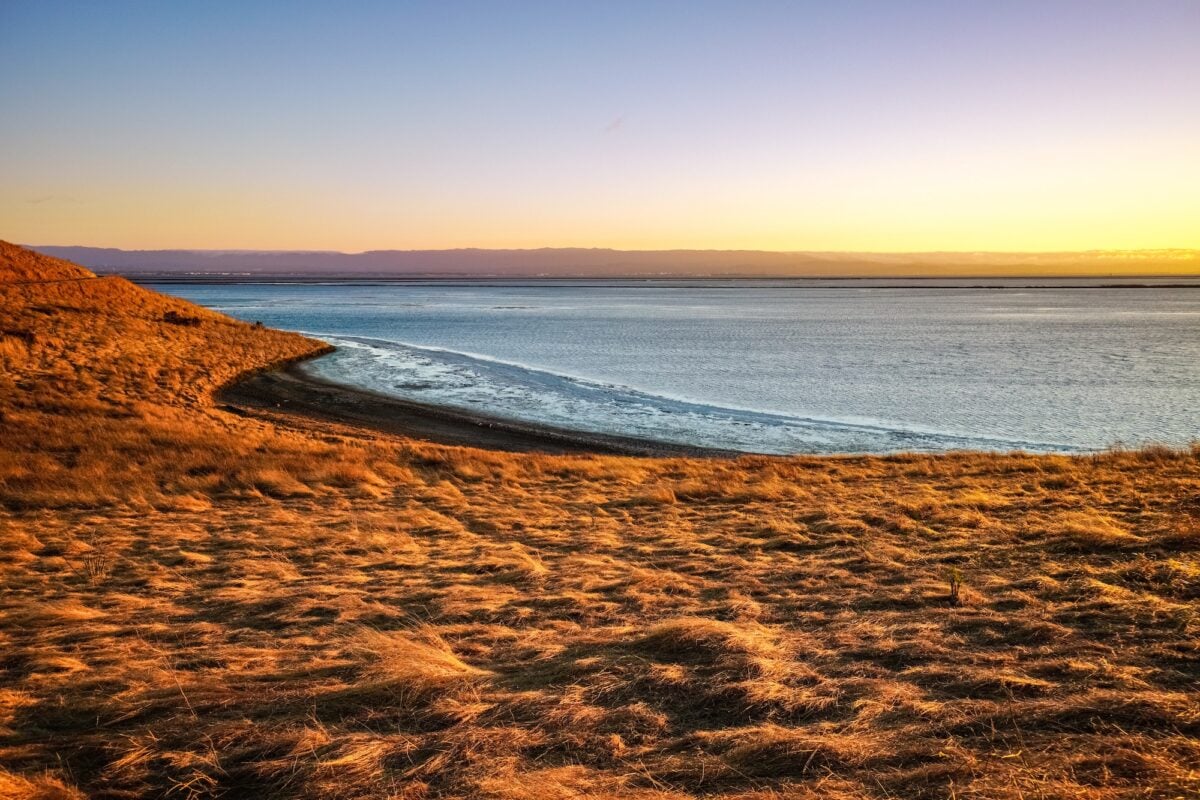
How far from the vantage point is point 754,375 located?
143ft

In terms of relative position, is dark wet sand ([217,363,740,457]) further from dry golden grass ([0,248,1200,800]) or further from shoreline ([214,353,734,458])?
dry golden grass ([0,248,1200,800])

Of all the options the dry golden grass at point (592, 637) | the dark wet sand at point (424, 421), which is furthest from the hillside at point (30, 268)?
the dry golden grass at point (592, 637)

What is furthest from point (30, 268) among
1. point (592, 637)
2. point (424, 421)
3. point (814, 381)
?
point (592, 637)

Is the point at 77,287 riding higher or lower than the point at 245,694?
higher

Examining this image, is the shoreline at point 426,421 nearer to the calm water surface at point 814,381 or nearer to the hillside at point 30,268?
the calm water surface at point 814,381

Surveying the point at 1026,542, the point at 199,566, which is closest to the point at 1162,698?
the point at 1026,542

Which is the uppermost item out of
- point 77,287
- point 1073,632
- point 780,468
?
point 77,287

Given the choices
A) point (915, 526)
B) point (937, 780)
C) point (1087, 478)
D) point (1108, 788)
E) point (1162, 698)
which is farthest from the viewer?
point (1087, 478)

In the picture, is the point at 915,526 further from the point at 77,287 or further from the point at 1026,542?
the point at 77,287

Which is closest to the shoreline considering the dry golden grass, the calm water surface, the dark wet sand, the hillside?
the dark wet sand

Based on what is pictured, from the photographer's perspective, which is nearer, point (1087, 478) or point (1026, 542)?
point (1026, 542)

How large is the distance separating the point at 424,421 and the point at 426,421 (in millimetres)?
73

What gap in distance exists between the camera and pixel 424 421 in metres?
28.0

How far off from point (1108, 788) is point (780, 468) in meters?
13.9
